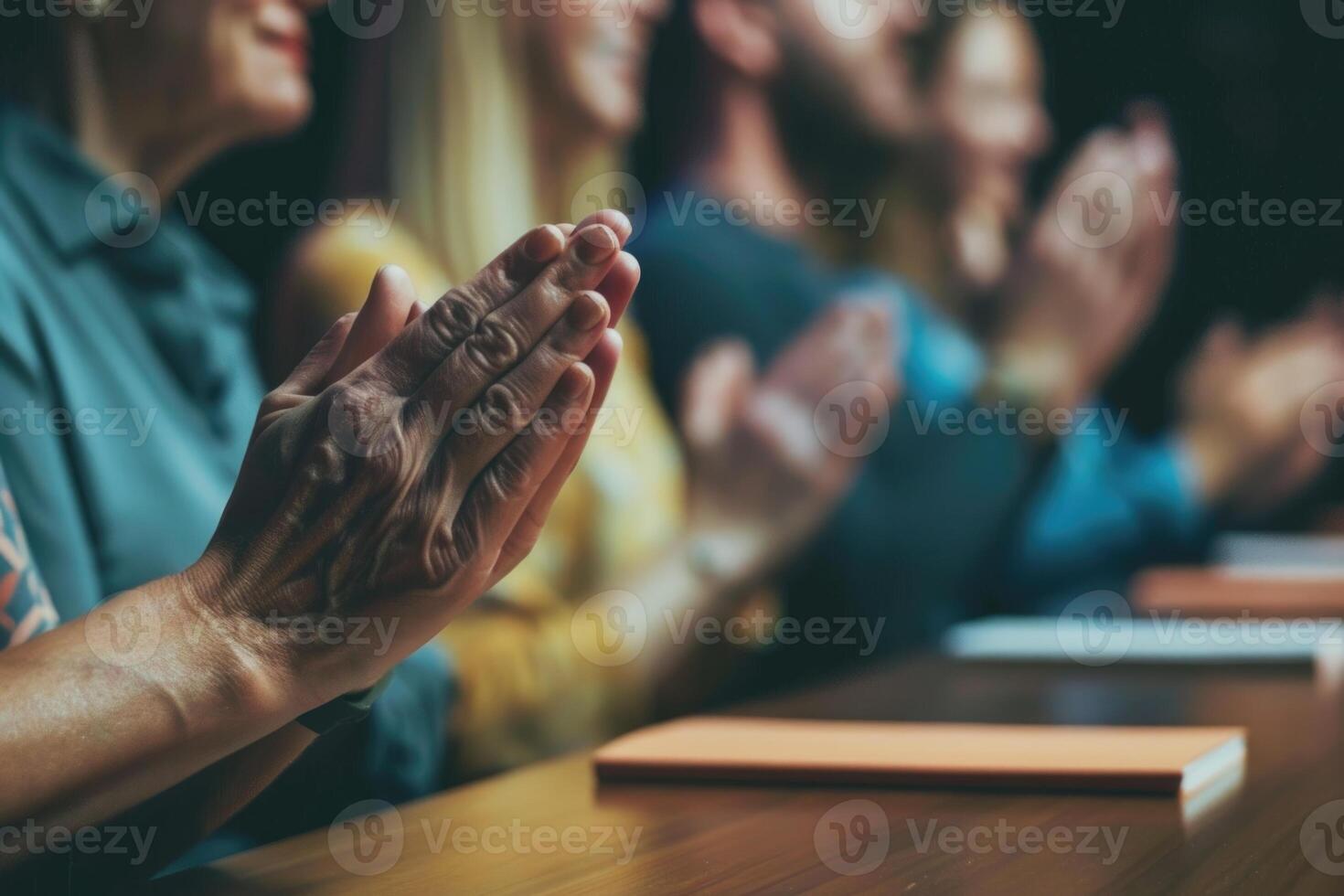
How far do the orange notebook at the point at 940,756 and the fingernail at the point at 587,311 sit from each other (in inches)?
17.5

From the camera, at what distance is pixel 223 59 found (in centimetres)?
190

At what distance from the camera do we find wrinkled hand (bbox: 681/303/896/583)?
2879 millimetres

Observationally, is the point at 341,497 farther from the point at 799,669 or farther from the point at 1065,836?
the point at 799,669

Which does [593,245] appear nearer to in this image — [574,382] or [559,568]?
[574,382]

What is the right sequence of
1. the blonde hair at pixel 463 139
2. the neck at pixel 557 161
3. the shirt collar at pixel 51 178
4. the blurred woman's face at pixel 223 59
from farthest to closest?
1. the neck at pixel 557 161
2. the blonde hair at pixel 463 139
3. the blurred woman's face at pixel 223 59
4. the shirt collar at pixel 51 178

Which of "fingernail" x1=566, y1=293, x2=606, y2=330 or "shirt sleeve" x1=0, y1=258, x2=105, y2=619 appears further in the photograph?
"shirt sleeve" x1=0, y1=258, x2=105, y2=619

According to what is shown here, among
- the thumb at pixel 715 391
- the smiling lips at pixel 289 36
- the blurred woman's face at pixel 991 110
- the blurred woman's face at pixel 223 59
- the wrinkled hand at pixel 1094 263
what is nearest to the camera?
the blurred woman's face at pixel 223 59

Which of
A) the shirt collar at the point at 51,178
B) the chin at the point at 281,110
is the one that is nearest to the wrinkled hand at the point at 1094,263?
the chin at the point at 281,110

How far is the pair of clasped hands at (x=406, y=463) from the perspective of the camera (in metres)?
1.00

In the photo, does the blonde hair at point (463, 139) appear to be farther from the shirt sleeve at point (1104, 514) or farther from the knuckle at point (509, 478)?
the shirt sleeve at point (1104, 514)

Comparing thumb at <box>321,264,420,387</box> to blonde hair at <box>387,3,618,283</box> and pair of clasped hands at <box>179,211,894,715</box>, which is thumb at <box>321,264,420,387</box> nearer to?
pair of clasped hands at <box>179,211,894,715</box>

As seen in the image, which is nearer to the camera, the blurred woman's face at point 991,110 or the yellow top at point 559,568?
the yellow top at point 559,568

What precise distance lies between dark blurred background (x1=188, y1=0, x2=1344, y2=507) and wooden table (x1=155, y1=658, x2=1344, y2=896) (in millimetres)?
2921

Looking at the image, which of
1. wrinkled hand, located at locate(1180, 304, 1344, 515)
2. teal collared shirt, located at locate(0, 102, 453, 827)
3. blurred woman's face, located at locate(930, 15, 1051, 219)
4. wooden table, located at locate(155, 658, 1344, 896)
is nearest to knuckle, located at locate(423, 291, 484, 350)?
wooden table, located at locate(155, 658, 1344, 896)
